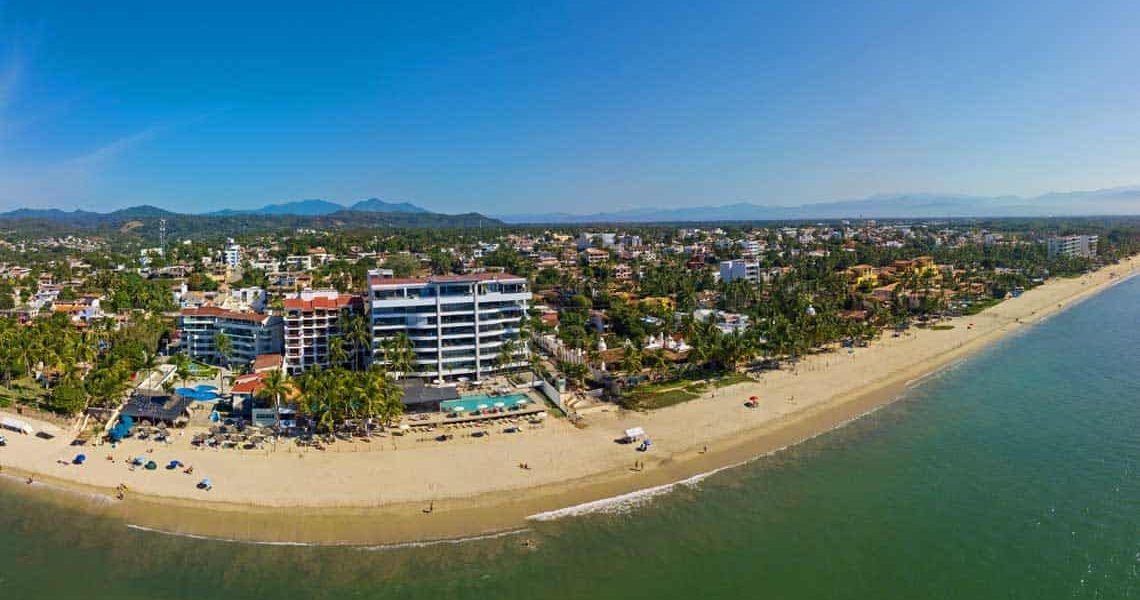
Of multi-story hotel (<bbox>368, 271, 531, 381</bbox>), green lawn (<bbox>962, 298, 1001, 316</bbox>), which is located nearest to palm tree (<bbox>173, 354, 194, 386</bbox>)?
→ multi-story hotel (<bbox>368, 271, 531, 381</bbox>)

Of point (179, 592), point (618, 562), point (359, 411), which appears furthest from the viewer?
point (359, 411)

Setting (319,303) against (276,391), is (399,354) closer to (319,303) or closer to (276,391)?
(276,391)

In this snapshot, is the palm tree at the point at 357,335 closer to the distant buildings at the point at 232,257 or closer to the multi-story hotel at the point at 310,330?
the multi-story hotel at the point at 310,330

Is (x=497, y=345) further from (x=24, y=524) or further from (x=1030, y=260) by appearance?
(x=1030, y=260)

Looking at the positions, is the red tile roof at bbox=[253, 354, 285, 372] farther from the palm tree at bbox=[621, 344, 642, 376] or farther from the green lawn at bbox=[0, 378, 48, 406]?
the palm tree at bbox=[621, 344, 642, 376]

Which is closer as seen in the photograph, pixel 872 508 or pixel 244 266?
pixel 872 508

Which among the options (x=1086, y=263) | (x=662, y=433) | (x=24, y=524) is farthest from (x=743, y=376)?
(x=1086, y=263)

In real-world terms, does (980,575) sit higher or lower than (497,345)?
lower
